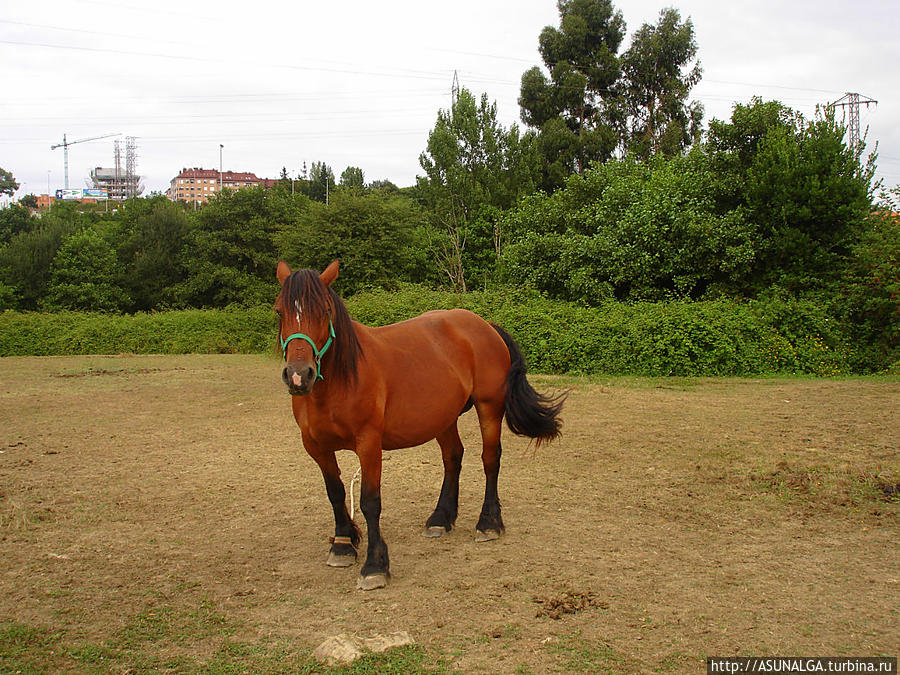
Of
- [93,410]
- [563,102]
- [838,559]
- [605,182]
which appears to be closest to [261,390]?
[93,410]

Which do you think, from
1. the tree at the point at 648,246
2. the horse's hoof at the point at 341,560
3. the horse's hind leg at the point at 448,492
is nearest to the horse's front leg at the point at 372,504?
the horse's hoof at the point at 341,560

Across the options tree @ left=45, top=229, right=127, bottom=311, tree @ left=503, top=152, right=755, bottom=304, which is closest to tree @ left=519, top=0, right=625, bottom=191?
tree @ left=503, top=152, right=755, bottom=304

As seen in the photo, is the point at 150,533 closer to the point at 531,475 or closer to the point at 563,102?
the point at 531,475

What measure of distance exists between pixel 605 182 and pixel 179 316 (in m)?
18.2

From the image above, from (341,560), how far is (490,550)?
1.11 metres

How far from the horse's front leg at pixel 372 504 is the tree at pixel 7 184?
85.8 meters

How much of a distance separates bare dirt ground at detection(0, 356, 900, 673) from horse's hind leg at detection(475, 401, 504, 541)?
0.48 ft

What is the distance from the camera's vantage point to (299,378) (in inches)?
156

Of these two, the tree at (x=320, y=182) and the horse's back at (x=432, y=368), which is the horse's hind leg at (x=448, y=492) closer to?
the horse's back at (x=432, y=368)

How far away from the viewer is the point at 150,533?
551 centimetres

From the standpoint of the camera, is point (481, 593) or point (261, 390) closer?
point (481, 593)

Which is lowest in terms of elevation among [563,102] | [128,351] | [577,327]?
[128,351]

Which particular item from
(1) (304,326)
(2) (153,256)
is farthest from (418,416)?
(2) (153,256)

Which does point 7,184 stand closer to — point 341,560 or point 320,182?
point 320,182
